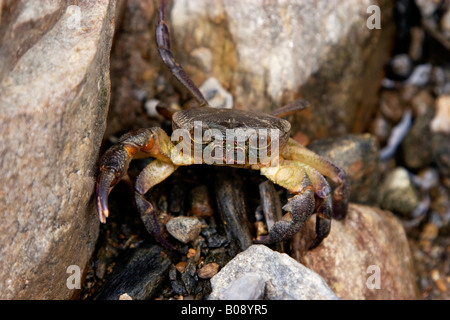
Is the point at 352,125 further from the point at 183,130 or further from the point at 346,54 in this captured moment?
the point at 183,130

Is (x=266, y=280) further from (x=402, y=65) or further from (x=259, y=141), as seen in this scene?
(x=402, y=65)

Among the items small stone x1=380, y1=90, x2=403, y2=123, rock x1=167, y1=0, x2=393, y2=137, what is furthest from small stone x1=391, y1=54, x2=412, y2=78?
rock x1=167, y1=0, x2=393, y2=137

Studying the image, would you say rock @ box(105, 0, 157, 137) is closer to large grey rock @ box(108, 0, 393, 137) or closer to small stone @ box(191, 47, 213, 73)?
large grey rock @ box(108, 0, 393, 137)

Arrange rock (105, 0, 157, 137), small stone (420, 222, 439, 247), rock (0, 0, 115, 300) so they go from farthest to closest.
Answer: small stone (420, 222, 439, 247) < rock (105, 0, 157, 137) < rock (0, 0, 115, 300)

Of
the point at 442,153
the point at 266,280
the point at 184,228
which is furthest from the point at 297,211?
the point at 442,153

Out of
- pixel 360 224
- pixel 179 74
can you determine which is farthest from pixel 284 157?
pixel 179 74

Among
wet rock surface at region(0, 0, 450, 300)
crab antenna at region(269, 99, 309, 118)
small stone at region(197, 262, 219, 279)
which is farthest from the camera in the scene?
crab antenna at region(269, 99, 309, 118)
